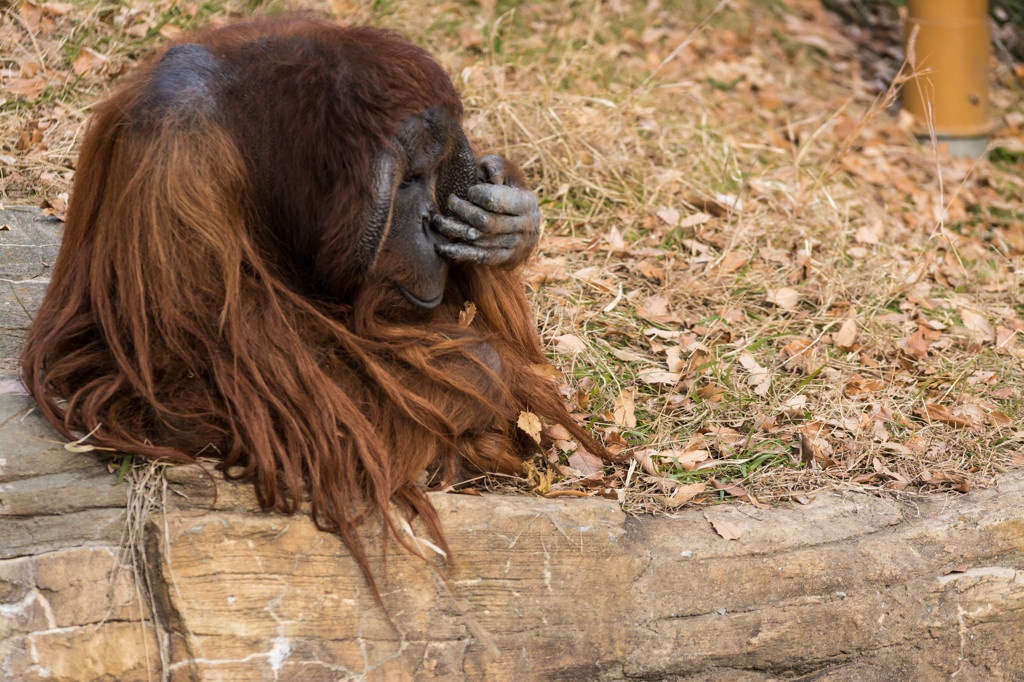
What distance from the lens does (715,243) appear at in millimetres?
4113

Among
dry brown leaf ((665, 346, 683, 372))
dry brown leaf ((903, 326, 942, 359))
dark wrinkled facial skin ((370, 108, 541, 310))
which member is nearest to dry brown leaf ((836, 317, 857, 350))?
dry brown leaf ((903, 326, 942, 359))

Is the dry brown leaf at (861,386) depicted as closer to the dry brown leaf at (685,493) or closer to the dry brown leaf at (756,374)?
the dry brown leaf at (756,374)

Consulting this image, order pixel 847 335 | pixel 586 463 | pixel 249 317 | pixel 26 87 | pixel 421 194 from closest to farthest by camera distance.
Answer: pixel 249 317 → pixel 421 194 → pixel 586 463 → pixel 847 335 → pixel 26 87

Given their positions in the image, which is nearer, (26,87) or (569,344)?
(569,344)

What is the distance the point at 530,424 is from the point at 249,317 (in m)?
0.83

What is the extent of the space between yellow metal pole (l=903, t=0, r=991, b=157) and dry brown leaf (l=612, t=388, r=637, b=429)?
3.26 m

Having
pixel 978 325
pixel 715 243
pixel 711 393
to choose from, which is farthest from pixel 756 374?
pixel 978 325

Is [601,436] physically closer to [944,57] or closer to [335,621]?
[335,621]

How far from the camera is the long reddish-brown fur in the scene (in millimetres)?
2160

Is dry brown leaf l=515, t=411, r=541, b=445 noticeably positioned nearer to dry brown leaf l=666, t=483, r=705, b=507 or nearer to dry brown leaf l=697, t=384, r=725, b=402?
dry brown leaf l=666, t=483, r=705, b=507

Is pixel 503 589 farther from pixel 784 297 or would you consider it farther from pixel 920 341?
pixel 920 341

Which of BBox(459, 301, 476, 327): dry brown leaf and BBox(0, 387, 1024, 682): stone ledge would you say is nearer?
BBox(0, 387, 1024, 682): stone ledge

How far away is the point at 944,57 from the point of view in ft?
18.2

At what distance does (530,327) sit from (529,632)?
92 centimetres
